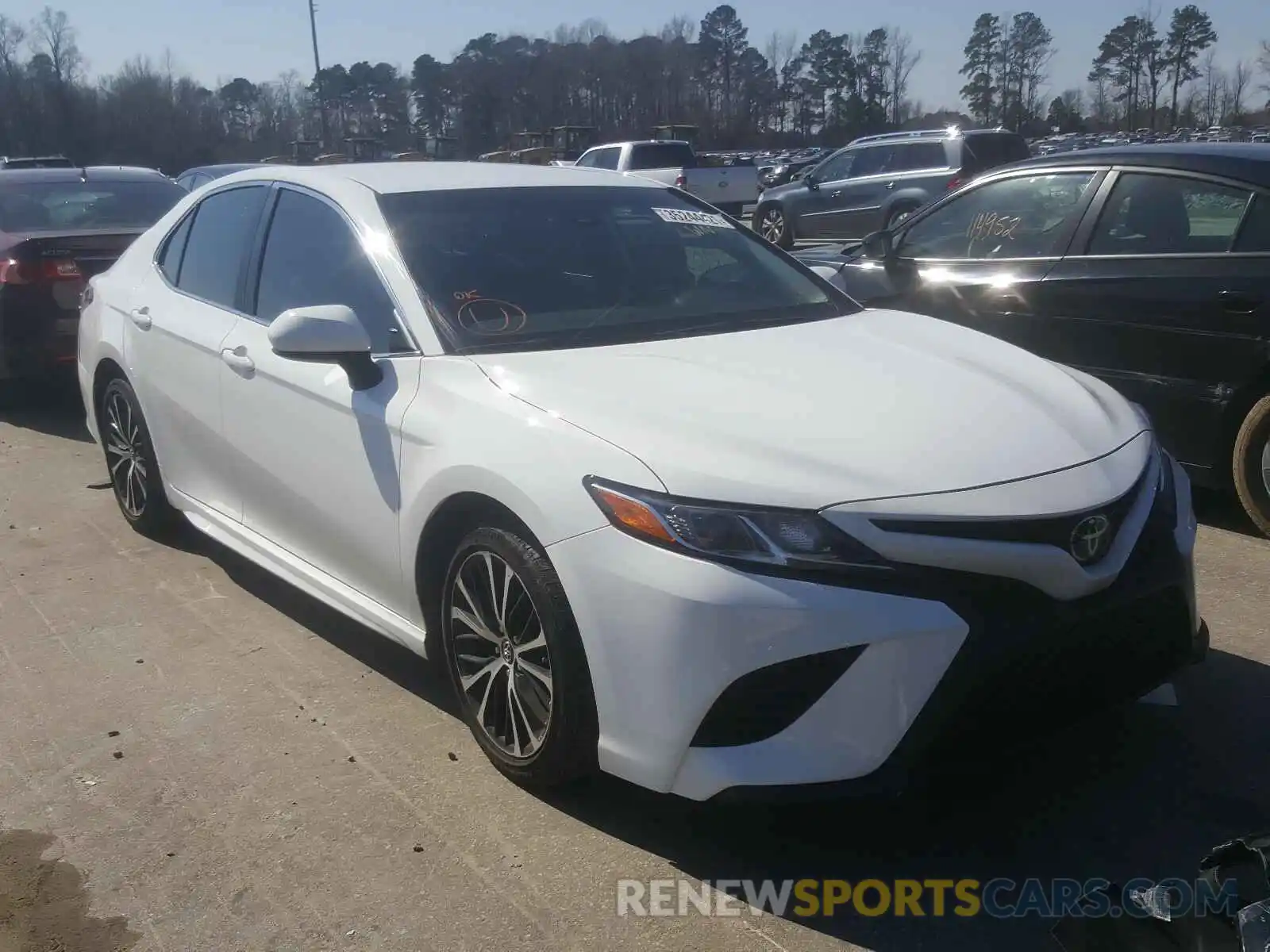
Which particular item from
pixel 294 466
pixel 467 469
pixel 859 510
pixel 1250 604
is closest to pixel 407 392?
pixel 467 469

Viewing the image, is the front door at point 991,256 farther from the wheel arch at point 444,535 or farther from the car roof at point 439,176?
the wheel arch at point 444,535

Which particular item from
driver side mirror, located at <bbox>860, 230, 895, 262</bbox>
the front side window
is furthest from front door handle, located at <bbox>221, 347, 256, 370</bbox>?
the front side window

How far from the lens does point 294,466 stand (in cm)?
405

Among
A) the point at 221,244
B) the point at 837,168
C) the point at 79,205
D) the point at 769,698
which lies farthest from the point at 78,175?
the point at 837,168

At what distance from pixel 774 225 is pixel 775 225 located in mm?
19

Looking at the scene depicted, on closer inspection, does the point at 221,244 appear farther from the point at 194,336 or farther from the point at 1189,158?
the point at 1189,158

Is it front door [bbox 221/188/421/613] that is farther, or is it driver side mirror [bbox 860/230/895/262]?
driver side mirror [bbox 860/230/895/262]

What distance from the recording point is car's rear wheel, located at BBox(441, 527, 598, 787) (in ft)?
9.69

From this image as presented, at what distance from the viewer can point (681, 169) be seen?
2312 cm

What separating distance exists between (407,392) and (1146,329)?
10.9 ft

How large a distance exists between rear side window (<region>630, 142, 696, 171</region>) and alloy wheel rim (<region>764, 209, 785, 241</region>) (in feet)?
12.3

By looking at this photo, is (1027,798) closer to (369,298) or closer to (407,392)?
(407,392)

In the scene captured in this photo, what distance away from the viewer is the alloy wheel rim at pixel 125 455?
5.50 metres

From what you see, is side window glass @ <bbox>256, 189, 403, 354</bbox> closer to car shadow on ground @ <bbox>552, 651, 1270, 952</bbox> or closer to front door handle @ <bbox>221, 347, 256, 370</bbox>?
front door handle @ <bbox>221, 347, 256, 370</bbox>
